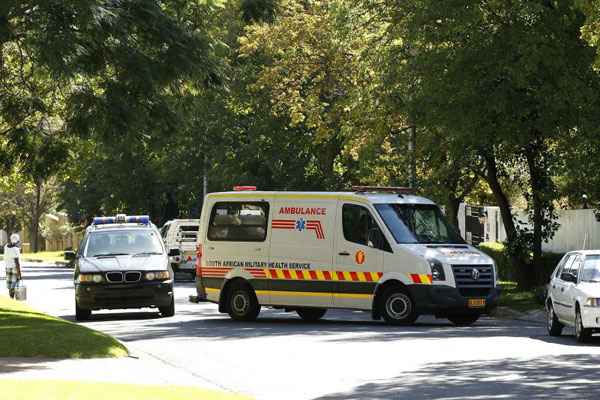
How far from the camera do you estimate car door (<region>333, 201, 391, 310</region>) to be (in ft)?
85.1

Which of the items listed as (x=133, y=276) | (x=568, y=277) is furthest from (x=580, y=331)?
(x=133, y=276)

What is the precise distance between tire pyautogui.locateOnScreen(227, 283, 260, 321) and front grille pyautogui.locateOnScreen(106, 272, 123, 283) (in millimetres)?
2130

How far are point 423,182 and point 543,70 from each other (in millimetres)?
8326

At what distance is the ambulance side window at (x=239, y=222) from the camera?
27516mm

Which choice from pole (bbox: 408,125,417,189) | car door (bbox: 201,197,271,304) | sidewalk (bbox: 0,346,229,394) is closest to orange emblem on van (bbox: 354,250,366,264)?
car door (bbox: 201,197,271,304)

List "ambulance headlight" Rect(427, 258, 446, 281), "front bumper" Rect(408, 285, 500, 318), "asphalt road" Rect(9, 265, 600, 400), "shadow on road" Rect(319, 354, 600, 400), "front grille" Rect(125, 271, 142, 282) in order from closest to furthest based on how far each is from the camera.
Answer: "shadow on road" Rect(319, 354, 600, 400) < "asphalt road" Rect(9, 265, 600, 400) < "front bumper" Rect(408, 285, 500, 318) < "ambulance headlight" Rect(427, 258, 446, 281) < "front grille" Rect(125, 271, 142, 282)

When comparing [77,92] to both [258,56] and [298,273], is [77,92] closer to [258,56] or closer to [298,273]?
[298,273]

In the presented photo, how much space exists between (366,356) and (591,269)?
478cm

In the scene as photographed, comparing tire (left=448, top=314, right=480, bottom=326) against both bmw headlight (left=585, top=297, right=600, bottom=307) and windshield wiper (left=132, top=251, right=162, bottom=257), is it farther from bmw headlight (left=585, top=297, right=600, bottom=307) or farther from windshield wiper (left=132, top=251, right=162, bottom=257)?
windshield wiper (left=132, top=251, right=162, bottom=257)

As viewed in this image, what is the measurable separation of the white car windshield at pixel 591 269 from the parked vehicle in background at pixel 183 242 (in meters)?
28.4

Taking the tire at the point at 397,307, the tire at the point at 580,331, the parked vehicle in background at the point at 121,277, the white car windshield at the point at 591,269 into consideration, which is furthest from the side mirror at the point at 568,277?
the parked vehicle in background at the point at 121,277

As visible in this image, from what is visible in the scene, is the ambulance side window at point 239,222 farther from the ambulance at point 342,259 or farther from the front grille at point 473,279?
the front grille at point 473,279

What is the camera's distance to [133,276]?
27.8m

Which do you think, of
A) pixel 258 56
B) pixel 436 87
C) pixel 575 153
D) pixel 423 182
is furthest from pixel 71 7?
pixel 258 56
